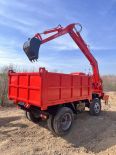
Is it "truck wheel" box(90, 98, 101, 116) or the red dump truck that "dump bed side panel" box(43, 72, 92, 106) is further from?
"truck wheel" box(90, 98, 101, 116)

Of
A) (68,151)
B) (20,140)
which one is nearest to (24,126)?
(20,140)

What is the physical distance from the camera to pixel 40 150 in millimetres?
6469

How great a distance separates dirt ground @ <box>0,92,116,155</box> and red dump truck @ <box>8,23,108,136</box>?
44cm

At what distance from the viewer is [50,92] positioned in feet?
23.1

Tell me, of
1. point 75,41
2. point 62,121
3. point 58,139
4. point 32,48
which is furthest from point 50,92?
point 75,41

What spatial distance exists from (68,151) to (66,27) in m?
5.55

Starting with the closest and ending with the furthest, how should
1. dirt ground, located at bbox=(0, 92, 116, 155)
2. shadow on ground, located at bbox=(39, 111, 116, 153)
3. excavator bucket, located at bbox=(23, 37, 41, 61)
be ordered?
dirt ground, located at bbox=(0, 92, 116, 155)
shadow on ground, located at bbox=(39, 111, 116, 153)
excavator bucket, located at bbox=(23, 37, 41, 61)

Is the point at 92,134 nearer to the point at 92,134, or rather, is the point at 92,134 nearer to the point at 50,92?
the point at 92,134

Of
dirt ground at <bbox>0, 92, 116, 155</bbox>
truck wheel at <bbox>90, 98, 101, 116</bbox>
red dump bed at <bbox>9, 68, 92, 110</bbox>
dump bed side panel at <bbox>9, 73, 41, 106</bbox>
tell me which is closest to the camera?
dirt ground at <bbox>0, 92, 116, 155</bbox>

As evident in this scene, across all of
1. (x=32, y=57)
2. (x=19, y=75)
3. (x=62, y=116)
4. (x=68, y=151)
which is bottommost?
(x=68, y=151)

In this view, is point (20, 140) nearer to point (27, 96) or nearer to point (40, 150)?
point (40, 150)

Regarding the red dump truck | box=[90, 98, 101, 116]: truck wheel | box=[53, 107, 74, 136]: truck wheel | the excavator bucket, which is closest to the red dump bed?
the red dump truck

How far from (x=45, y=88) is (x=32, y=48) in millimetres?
2343

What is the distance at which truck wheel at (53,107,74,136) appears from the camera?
7461mm
